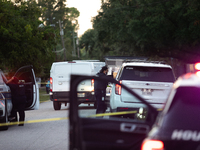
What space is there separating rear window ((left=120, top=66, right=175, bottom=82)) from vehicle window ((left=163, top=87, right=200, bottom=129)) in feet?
24.5

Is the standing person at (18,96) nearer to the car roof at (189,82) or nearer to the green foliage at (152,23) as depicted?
the car roof at (189,82)

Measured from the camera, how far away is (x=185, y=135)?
2998mm

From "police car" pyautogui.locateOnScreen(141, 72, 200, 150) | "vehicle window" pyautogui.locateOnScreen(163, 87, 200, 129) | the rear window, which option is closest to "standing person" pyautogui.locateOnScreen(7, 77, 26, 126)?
the rear window

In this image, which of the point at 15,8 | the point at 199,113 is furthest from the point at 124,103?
the point at 15,8

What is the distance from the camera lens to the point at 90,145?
3.84 m

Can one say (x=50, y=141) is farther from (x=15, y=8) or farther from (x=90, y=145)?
(x=15, y=8)

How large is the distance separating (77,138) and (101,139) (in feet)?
1.51

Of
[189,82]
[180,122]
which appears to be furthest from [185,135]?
[189,82]

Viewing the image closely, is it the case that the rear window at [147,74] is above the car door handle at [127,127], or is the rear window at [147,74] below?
above

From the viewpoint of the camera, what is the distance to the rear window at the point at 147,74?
10789mm

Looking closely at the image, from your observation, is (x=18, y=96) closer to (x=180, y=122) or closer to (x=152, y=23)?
(x=180, y=122)

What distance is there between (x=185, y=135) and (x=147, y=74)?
784 cm

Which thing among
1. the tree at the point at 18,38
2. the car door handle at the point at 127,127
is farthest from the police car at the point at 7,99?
the tree at the point at 18,38

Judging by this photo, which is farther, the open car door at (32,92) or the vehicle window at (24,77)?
the vehicle window at (24,77)
